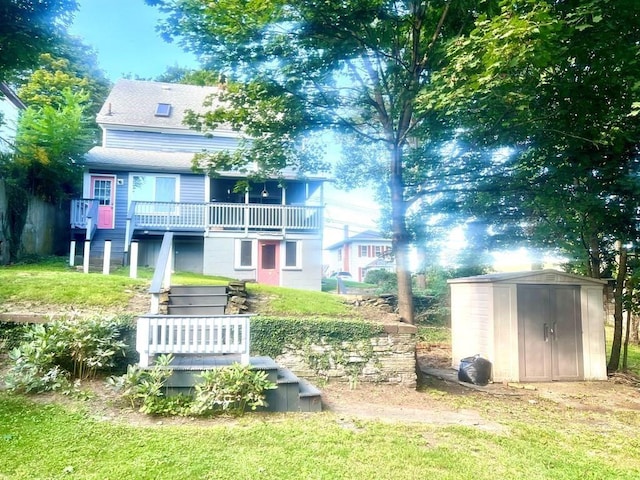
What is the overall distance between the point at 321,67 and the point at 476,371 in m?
6.63

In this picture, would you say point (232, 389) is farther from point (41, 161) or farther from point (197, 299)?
point (41, 161)

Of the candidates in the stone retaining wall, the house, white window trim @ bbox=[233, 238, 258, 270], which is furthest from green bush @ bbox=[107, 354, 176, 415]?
white window trim @ bbox=[233, 238, 258, 270]

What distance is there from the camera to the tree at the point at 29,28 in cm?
648

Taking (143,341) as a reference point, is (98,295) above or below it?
above

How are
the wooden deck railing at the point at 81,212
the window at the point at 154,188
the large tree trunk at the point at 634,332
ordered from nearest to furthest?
the large tree trunk at the point at 634,332, the wooden deck railing at the point at 81,212, the window at the point at 154,188

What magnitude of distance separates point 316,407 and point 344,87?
6.77 meters

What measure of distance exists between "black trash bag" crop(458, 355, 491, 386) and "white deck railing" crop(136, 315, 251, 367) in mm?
4740

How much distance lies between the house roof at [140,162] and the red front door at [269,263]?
264 cm

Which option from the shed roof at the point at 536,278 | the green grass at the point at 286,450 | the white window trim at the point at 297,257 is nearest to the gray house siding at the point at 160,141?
the white window trim at the point at 297,257

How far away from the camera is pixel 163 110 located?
1908 cm

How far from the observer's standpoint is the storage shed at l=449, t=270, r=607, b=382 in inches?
325

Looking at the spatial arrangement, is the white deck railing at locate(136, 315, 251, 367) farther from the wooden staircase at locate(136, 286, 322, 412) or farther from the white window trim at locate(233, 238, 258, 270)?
A: the white window trim at locate(233, 238, 258, 270)

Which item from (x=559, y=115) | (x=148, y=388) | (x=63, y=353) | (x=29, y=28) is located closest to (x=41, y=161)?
(x=29, y=28)

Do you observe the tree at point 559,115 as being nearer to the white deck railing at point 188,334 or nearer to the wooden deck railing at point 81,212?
the white deck railing at point 188,334
